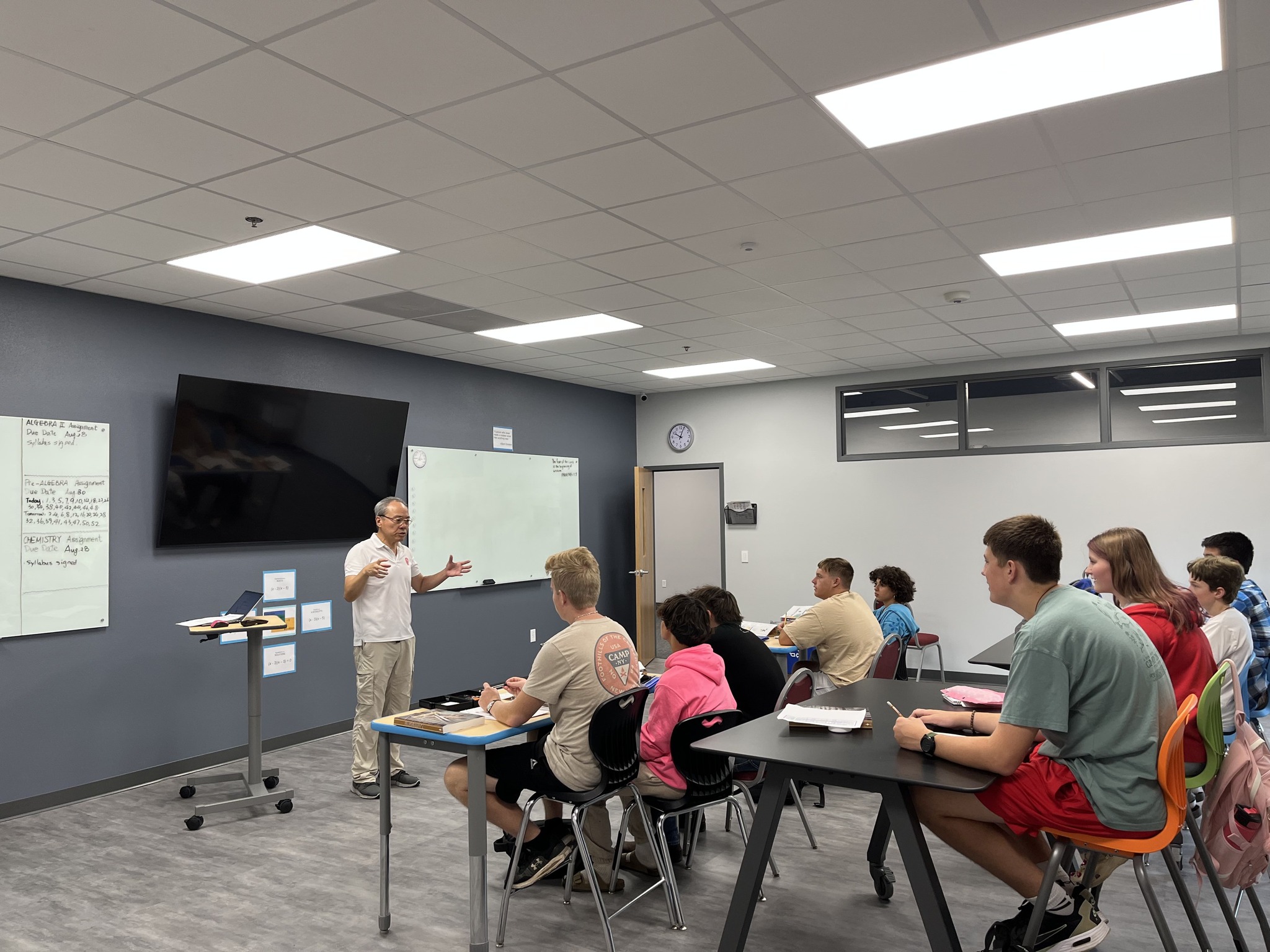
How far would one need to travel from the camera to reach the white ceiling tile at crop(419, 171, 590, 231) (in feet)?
11.3

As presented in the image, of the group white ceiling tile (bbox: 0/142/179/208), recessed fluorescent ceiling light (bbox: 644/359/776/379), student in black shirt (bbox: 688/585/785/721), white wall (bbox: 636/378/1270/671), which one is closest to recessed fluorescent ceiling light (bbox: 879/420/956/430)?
white wall (bbox: 636/378/1270/671)

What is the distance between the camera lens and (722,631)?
376 cm

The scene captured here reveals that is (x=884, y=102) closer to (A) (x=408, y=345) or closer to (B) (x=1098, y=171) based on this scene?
(B) (x=1098, y=171)

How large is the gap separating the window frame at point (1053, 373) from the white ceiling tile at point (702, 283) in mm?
2462

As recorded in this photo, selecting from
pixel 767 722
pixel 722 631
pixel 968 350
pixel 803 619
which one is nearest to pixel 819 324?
pixel 968 350

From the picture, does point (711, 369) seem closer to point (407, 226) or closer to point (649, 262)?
point (649, 262)

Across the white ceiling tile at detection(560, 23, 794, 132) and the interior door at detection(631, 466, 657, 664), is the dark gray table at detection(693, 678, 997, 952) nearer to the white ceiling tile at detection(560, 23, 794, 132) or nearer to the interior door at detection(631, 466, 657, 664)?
the white ceiling tile at detection(560, 23, 794, 132)

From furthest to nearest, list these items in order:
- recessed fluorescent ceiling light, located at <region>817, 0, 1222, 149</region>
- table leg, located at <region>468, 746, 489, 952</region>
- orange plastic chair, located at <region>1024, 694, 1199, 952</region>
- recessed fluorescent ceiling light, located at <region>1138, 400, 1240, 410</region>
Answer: recessed fluorescent ceiling light, located at <region>1138, 400, 1240, 410</region>, table leg, located at <region>468, 746, 489, 952</region>, recessed fluorescent ceiling light, located at <region>817, 0, 1222, 149</region>, orange plastic chair, located at <region>1024, 694, 1199, 952</region>

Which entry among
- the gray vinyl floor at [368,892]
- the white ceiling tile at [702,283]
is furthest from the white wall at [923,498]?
the gray vinyl floor at [368,892]

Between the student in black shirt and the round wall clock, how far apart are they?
17.1 feet

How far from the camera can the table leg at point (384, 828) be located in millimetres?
3092

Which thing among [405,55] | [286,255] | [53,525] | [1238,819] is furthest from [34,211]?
[1238,819]

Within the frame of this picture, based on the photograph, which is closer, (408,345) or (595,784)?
(595,784)

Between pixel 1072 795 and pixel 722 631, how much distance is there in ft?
5.62
